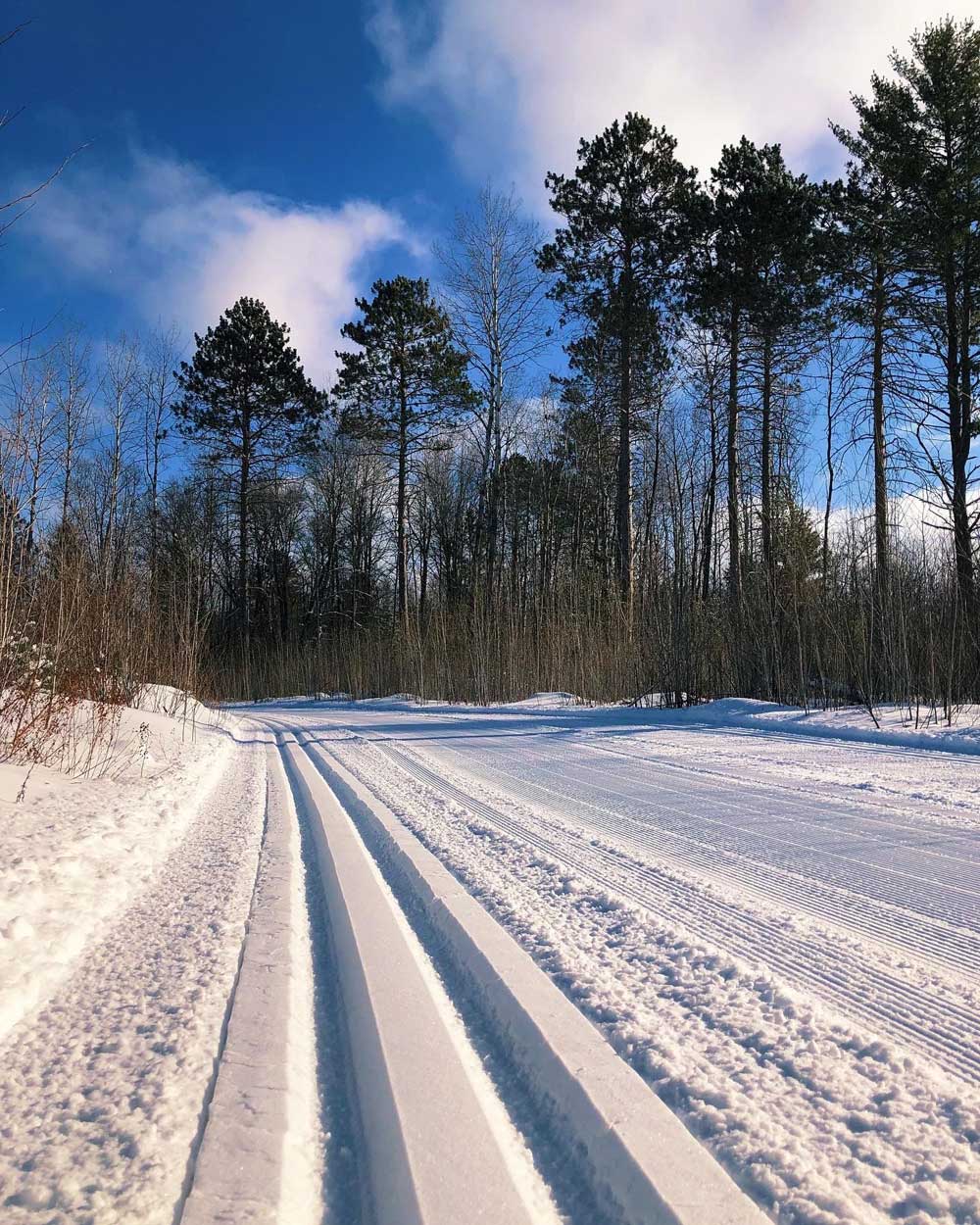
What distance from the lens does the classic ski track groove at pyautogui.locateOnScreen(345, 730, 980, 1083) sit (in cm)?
150

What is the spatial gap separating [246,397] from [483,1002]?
2698 cm

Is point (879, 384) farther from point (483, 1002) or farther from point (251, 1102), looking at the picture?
point (251, 1102)

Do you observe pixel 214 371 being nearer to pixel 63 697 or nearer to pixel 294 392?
pixel 294 392

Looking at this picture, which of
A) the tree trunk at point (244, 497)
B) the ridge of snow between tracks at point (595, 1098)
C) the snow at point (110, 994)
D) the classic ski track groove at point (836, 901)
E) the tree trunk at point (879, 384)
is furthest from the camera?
the tree trunk at point (244, 497)

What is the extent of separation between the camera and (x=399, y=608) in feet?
73.8

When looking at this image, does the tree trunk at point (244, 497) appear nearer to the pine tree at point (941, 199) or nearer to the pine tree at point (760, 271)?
the pine tree at point (760, 271)

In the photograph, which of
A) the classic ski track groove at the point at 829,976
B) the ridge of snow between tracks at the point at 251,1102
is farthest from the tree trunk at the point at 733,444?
the ridge of snow between tracks at the point at 251,1102

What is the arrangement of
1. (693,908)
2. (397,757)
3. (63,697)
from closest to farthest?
(693,908), (63,697), (397,757)

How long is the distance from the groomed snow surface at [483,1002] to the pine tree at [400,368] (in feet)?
62.4

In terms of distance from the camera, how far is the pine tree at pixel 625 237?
16.4 m

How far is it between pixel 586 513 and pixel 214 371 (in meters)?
14.5

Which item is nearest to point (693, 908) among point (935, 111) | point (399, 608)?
point (935, 111)

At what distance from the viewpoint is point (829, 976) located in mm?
1801

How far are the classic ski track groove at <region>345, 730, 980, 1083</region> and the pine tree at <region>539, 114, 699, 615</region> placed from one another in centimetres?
1369
